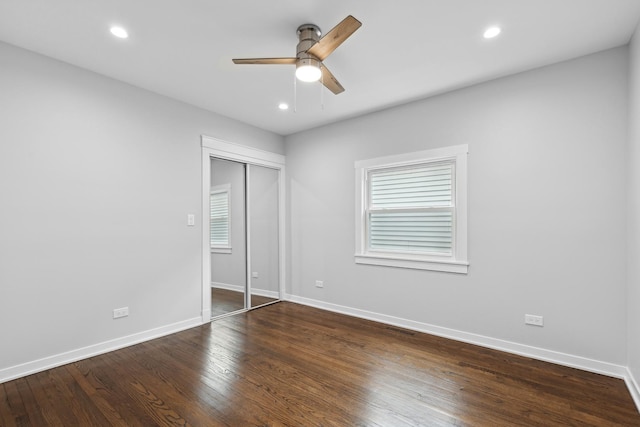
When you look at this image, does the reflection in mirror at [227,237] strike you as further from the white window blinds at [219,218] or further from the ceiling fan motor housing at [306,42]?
the ceiling fan motor housing at [306,42]

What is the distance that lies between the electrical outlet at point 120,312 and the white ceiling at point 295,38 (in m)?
2.34

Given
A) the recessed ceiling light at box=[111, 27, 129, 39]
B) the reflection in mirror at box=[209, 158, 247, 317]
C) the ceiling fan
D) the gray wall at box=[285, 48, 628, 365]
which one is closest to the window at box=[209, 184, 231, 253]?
the reflection in mirror at box=[209, 158, 247, 317]

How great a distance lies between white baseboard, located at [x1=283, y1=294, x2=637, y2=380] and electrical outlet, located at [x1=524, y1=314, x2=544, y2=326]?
230 mm

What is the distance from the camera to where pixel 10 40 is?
2.40m

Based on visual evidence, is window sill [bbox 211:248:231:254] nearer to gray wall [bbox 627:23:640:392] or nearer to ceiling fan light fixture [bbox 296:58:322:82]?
ceiling fan light fixture [bbox 296:58:322:82]

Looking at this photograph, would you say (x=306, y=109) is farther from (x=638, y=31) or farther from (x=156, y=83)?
(x=638, y=31)

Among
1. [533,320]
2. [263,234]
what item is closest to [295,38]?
[263,234]

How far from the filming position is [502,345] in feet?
9.67

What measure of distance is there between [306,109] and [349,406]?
325 cm

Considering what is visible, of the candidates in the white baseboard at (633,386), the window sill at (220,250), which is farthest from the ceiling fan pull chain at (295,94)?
the white baseboard at (633,386)

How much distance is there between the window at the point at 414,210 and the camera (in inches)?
129

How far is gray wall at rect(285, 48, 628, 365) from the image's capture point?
2500 millimetres

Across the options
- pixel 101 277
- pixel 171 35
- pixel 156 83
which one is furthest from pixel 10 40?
pixel 101 277

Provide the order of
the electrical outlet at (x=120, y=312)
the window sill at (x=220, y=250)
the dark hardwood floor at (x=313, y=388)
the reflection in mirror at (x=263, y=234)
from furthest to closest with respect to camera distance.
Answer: the reflection in mirror at (x=263, y=234), the window sill at (x=220, y=250), the electrical outlet at (x=120, y=312), the dark hardwood floor at (x=313, y=388)
